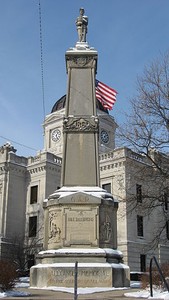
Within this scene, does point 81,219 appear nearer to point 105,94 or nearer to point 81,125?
point 81,125

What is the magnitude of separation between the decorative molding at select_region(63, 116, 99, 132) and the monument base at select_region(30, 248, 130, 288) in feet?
16.3

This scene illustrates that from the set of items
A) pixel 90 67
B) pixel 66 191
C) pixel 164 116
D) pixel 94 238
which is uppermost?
pixel 90 67

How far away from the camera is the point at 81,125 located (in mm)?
17156

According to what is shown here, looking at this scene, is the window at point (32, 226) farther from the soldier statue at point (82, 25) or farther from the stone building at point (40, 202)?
the soldier statue at point (82, 25)

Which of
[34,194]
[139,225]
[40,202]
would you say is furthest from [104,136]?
[139,225]

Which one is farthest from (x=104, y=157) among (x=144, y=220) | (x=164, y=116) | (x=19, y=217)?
(x=164, y=116)

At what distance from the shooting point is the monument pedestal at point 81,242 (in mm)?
14297

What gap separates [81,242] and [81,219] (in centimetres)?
84

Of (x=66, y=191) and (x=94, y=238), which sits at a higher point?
(x=66, y=191)

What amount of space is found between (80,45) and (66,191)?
7.17 metres

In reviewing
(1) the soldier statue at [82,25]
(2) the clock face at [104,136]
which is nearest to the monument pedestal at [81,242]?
(1) the soldier statue at [82,25]

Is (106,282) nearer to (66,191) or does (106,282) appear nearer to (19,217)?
(66,191)

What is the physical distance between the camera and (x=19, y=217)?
41094 millimetres

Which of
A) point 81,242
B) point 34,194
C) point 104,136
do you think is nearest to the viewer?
point 81,242
